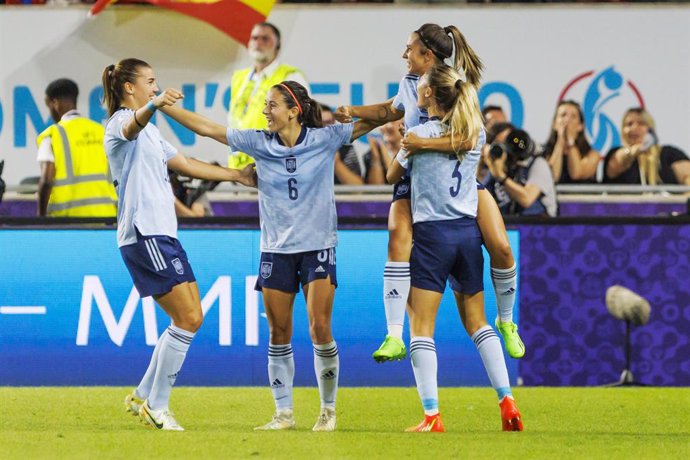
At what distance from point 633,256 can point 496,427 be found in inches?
122

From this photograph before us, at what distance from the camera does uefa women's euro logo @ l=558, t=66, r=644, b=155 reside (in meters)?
14.1

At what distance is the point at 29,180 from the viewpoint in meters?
13.9

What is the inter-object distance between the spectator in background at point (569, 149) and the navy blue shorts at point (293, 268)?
530 cm

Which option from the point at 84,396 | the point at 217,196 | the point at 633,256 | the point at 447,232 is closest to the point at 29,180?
the point at 217,196

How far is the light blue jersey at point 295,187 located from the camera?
8648 mm

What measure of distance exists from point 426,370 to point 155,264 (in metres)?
1.59

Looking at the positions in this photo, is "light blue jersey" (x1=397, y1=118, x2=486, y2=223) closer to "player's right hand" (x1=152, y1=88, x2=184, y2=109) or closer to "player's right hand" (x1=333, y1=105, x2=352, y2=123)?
"player's right hand" (x1=333, y1=105, x2=352, y2=123)

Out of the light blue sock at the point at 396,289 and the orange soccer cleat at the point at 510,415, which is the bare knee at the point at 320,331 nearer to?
the light blue sock at the point at 396,289

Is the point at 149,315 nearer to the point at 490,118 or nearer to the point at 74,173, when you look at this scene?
the point at 74,173

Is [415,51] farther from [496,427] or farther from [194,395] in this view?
[194,395]

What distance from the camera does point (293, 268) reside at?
8.70 metres

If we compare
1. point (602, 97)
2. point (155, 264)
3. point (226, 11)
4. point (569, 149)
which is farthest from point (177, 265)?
point (602, 97)

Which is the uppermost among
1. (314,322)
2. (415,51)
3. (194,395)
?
(415,51)

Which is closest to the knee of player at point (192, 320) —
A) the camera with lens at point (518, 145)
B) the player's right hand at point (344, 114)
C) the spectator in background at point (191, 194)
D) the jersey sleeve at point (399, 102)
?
the player's right hand at point (344, 114)
